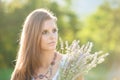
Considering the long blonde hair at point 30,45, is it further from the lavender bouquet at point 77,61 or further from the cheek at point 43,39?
the lavender bouquet at point 77,61

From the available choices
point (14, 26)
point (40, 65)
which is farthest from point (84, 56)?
point (14, 26)

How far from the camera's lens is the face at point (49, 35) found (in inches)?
188

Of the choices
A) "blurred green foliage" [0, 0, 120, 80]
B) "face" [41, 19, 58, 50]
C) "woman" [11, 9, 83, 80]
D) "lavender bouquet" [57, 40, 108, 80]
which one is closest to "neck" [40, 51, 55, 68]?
"woman" [11, 9, 83, 80]

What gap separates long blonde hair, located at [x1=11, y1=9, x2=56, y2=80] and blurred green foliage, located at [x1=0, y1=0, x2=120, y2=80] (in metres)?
22.1

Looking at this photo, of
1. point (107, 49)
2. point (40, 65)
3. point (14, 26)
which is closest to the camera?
point (40, 65)

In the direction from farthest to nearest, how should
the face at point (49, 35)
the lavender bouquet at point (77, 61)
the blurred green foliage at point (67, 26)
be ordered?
1. the blurred green foliage at point (67, 26)
2. the face at point (49, 35)
3. the lavender bouquet at point (77, 61)

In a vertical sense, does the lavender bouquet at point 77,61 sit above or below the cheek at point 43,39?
below

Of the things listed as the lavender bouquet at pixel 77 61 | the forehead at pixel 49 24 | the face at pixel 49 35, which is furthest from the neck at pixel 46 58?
the lavender bouquet at pixel 77 61

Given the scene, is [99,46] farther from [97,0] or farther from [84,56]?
[84,56]

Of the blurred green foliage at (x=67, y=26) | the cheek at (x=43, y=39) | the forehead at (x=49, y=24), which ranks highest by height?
the blurred green foliage at (x=67, y=26)

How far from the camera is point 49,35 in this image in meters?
4.80

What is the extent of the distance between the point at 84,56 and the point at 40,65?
1.00 m

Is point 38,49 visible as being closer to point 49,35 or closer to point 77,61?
point 49,35

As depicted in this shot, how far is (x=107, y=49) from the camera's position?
1758 inches
